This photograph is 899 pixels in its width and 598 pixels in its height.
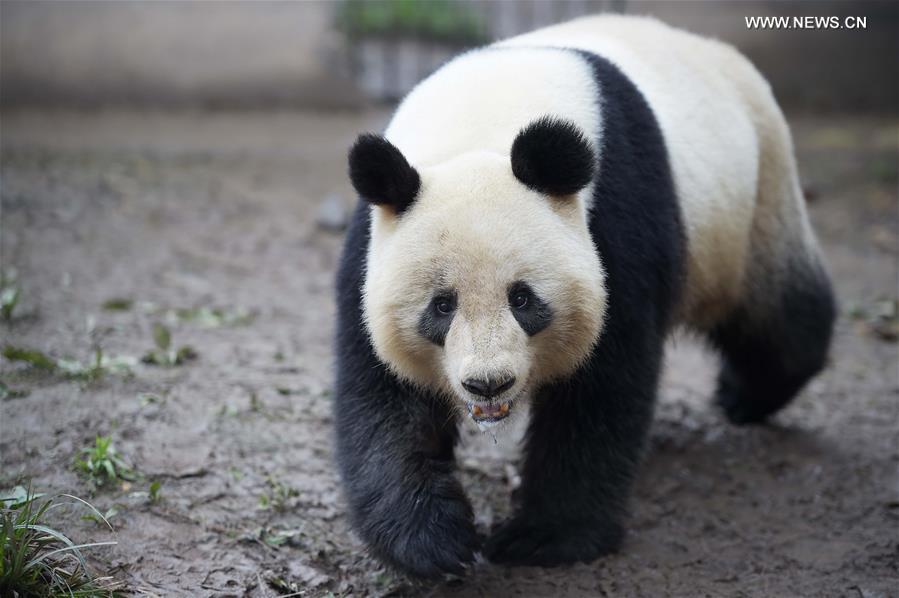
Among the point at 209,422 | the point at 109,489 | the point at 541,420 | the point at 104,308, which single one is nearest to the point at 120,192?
the point at 104,308

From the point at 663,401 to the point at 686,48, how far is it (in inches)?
98.7

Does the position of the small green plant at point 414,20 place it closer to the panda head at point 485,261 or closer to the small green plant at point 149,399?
the small green plant at point 149,399

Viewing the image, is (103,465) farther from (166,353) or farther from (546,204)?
(546,204)

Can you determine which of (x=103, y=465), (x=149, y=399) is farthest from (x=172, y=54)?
(x=103, y=465)

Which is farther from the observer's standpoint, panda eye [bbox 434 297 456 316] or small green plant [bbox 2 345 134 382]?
small green plant [bbox 2 345 134 382]

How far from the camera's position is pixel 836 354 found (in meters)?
7.54

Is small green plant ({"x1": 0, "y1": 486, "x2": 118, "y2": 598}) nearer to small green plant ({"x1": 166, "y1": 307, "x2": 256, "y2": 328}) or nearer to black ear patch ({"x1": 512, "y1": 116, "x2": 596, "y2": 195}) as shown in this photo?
black ear patch ({"x1": 512, "y1": 116, "x2": 596, "y2": 195})

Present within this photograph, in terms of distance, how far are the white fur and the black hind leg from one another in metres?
0.18

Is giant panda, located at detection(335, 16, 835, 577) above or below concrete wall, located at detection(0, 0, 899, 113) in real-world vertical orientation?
above

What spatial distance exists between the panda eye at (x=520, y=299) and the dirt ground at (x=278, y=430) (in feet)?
4.63

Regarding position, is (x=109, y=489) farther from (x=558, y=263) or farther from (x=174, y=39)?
(x=174, y=39)

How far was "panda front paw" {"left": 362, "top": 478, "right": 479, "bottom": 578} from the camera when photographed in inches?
154

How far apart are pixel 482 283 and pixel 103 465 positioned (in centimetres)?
212

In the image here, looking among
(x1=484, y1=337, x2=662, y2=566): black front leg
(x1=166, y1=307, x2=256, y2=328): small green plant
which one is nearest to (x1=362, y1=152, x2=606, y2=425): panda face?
(x1=484, y1=337, x2=662, y2=566): black front leg
